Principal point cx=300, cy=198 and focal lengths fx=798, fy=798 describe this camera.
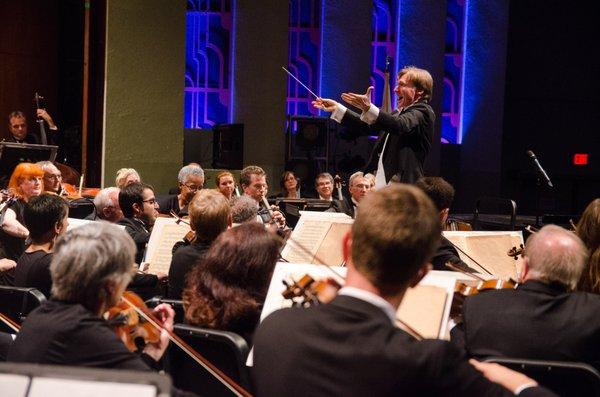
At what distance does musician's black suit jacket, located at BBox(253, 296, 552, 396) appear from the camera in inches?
57.1

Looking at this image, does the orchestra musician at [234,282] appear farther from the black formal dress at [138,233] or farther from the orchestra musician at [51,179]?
the orchestra musician at [51,179]

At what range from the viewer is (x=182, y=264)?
11.7 feet

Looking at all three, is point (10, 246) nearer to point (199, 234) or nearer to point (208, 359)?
point (199, 234)

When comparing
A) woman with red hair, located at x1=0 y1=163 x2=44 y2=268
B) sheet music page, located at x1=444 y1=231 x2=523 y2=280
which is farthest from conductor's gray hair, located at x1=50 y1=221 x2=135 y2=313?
woman with red hair, located at x1=0 y1=163 x2=44 y2=268

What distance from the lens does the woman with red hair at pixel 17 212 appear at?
4.70 metres

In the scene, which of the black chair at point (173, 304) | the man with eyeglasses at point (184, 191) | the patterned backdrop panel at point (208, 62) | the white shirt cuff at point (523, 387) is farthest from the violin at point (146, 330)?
the patterned backdrop panel at point (208, 62)

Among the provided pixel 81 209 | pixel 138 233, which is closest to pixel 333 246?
pixel 138 233

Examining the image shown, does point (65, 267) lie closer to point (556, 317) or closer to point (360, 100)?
point (556, 317)

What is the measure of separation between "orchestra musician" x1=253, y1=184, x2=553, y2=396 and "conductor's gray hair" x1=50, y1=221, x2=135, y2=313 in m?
0.61

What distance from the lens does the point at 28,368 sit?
4.00 ft

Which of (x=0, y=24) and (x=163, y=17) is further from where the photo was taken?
(x=0, y=24)

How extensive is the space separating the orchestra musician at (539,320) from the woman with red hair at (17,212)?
3.09m

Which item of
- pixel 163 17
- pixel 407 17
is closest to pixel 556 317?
pixel 163 17

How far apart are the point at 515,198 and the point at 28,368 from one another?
11346 millimetres
